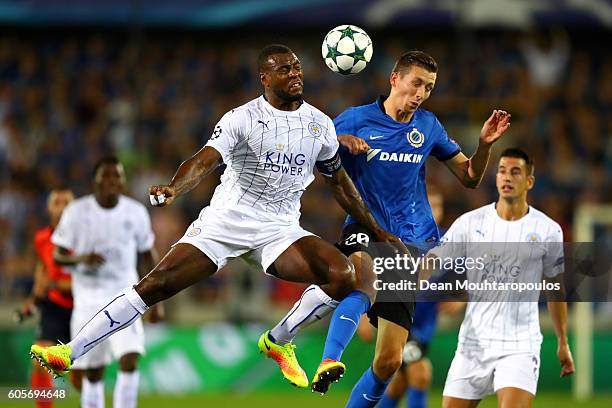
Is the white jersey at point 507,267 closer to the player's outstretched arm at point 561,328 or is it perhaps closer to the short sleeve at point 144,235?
the player's outstretched arm at point 561,328

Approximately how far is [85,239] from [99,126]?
7384 millimetres

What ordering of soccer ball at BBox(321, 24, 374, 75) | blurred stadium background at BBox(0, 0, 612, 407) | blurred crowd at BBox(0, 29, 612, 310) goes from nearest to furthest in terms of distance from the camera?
soccer ball at BBox(321, 24, 374, 75)
blurred stadium background at BBox(0, 0, 612, 407)
blurred crowd at BBox(0, 29, 612, 310)

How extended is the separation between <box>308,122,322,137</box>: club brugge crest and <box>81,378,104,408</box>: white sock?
3685 mm

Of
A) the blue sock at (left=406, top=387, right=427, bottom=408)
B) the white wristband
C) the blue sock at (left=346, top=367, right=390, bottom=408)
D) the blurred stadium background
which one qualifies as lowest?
the blue sock at (left=346, top=367, right=390, bottom=408)

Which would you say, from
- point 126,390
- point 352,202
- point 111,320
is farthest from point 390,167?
point 126,390

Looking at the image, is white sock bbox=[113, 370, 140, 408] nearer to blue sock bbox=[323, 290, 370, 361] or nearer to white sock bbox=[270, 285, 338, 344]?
white sock bbox=[270, 285, 338, 344]

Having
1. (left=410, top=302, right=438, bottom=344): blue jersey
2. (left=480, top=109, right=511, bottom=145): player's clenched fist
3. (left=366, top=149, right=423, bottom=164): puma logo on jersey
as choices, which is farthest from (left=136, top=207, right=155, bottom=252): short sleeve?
(left=480, top=109, right=511, bottom=145): player's clenched fist

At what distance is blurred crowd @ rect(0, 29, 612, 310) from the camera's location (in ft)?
55.0

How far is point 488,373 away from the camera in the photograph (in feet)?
27.8

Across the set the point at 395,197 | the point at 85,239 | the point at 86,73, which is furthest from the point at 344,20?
the point at 395,197

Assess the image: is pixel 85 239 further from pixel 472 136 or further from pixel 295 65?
pixel 472 136

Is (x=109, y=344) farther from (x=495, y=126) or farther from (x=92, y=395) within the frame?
(x=495, y=126)

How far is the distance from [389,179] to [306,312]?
3.73ft

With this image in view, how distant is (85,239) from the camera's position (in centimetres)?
1092
